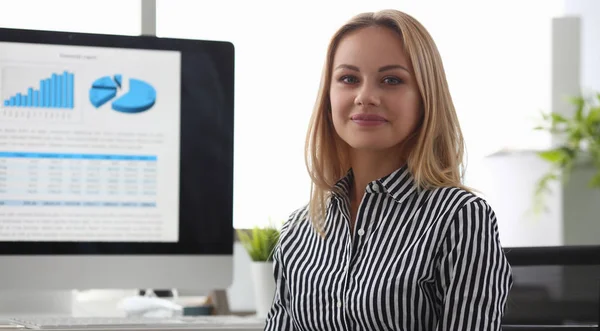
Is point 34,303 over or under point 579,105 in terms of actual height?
under

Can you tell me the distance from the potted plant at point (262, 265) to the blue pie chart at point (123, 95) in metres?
0.32

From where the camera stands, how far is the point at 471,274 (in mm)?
867

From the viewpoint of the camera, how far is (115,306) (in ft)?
6.05

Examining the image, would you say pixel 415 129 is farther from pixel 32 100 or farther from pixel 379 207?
pixel 32 100

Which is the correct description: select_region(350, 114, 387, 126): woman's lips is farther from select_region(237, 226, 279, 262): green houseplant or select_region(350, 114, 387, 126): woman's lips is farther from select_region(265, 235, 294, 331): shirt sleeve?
select_region(237, 226, 279, 262): green houseplant

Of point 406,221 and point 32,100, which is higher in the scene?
point 32,100

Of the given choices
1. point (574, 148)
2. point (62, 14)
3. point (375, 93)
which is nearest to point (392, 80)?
point (375, 93)

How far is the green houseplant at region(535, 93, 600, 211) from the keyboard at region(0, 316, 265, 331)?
53.1 inches

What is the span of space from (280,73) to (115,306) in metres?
1.38

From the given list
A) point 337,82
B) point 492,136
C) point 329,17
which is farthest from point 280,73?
point 337,82

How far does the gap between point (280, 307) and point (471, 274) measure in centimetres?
29

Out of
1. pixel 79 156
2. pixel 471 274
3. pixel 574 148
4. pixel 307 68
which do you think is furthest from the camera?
pixel 307 68

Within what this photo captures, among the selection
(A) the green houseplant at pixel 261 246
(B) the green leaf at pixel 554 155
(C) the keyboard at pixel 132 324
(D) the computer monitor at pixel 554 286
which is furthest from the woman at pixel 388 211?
(B) the green leaf at pixel 554 155

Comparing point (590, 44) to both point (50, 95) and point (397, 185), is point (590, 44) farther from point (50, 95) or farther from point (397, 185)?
point (397, 185)
